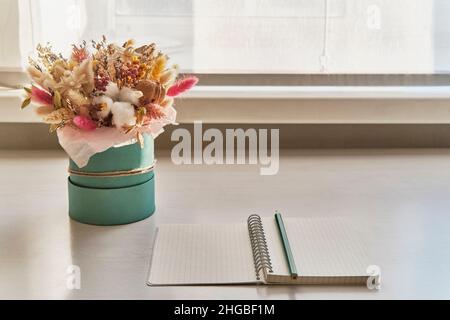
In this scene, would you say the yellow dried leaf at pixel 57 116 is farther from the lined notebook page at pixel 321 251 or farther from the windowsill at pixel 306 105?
the windowsill at pixel 306 105

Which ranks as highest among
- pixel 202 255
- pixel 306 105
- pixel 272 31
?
pixel 272 31

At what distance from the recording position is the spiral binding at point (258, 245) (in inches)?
31.9

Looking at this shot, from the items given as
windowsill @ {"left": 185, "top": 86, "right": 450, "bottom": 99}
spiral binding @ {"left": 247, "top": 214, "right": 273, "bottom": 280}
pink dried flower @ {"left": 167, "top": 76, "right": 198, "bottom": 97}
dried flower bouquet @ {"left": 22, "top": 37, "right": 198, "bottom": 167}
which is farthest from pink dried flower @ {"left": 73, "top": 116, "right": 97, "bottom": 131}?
windowsill @ {"left": 185, "top": 86, "right": 450, "bottom": 99}

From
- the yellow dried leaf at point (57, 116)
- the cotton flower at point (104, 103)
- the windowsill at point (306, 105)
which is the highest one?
the cotton flower at point (104, 103)

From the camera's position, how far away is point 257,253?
0.85m

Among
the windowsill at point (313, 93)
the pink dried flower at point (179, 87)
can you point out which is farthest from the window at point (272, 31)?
the pink dried flower at point (179, 87)

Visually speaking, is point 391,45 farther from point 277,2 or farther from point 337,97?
point 277,2

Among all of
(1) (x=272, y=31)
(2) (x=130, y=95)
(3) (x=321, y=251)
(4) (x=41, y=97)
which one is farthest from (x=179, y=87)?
(1) (x=272, y=31)

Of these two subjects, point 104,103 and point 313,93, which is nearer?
point 104,103

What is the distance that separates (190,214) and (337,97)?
0.52 m

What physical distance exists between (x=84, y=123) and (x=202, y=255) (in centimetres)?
26

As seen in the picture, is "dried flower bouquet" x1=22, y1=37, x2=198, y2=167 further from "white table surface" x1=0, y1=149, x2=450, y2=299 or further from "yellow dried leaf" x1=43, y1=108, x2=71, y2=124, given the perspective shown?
"white table surface" x1=0, y1=149, x2=450, y2=299

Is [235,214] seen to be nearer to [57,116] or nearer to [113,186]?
[113,186]
